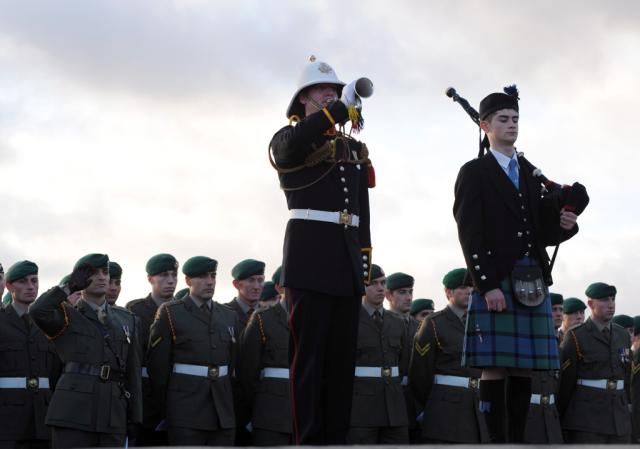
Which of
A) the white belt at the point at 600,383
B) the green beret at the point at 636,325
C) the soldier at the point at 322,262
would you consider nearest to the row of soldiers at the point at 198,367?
the white belt at the point at 600,383

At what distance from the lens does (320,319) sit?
6359mm

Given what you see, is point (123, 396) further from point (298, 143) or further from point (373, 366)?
point (298, 143)

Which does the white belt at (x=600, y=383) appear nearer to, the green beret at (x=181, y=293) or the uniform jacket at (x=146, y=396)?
the green beret at (x=181, y=293)

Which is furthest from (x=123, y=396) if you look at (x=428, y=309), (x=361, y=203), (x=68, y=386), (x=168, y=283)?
(x=428, y=309)

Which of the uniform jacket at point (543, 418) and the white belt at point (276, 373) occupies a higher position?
the white belt at point (276, 373)

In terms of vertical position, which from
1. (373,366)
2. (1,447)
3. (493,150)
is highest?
(493,150)

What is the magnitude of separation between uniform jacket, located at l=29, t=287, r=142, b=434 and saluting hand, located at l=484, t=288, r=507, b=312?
425cm

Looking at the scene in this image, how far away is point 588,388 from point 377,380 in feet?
11.5

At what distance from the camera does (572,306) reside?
52.6 feet

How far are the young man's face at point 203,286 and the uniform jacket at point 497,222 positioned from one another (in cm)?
507

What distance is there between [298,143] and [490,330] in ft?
5.71

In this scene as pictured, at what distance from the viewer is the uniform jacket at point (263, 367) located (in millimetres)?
11547

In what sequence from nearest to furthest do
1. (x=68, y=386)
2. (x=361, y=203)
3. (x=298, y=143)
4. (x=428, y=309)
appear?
(x=298, y=143) → (x=361, y=203) → (x=68, y=386) → (x=428, y=309)

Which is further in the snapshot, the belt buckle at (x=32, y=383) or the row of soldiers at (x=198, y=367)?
the belt buckle at (x=32, y=383)
